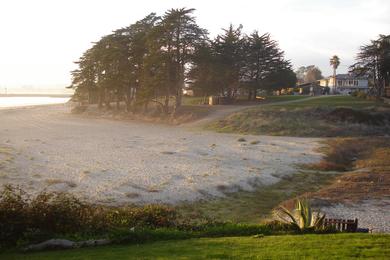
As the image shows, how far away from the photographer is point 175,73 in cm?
5384

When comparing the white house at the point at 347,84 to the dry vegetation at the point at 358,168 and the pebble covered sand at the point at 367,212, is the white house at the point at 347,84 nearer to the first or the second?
the dry vegetation at the point at 358,168

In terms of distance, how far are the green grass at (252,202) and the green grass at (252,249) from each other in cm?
555

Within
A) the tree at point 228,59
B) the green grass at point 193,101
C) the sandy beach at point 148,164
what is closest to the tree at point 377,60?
the tree at point 228,59

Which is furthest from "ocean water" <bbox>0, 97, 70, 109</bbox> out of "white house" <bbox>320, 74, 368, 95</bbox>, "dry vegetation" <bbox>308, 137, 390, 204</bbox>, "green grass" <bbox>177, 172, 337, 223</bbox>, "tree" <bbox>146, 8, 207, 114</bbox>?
"green grass" <bbox>177, 172, 337, 223</bbox>

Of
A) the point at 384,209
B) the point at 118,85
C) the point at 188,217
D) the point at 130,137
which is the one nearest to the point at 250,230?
the point at 188,217

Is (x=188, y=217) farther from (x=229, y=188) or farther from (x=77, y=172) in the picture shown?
(x=77, y=172)

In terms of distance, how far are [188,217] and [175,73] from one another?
39.9m

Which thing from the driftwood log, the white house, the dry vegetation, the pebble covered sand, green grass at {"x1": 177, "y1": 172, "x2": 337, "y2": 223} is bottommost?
green grass at {"x1": 177, "y1": 172, "x2": 337, "y2": 223}

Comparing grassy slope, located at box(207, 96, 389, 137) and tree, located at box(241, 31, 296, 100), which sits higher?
tree, located at box(241, 31, 296, 100)

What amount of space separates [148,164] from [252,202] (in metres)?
8.33

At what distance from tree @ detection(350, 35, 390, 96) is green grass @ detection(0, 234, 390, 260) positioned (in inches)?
2184

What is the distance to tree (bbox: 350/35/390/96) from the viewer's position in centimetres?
5988

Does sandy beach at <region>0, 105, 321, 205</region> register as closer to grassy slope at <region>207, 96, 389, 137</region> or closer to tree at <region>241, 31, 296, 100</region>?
grassy slope at <region>207, 96, 389, 137</region>

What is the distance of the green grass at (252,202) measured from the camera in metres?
15.9
